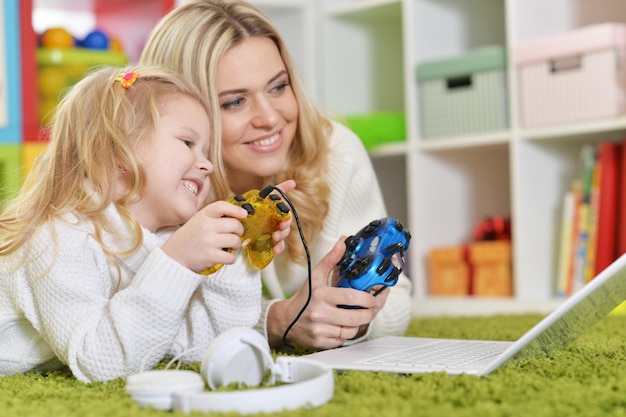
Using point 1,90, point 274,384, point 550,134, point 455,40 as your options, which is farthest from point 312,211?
point 455,40

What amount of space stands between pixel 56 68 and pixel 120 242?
1.38 meters

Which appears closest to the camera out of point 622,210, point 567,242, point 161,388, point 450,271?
point 161,388

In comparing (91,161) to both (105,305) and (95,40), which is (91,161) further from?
(95,40)

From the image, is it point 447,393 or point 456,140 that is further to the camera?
point 456,140

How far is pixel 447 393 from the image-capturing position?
78 centimetres

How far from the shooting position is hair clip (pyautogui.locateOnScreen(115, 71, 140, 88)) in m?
1.19

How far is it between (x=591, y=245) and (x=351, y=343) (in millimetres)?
1113

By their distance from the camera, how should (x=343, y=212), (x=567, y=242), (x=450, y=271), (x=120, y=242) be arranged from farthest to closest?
1. (x=450, y=271)
2. (x=567, y=242)
3. (x=343, y=212)
4. (x=120, y=242)

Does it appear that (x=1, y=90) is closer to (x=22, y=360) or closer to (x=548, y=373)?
(x=22, y=360)

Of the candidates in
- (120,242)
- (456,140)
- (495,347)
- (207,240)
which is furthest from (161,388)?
(456,140)

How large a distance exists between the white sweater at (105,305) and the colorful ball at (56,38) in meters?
1.38

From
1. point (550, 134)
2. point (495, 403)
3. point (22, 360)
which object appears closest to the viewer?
point (495, 403)

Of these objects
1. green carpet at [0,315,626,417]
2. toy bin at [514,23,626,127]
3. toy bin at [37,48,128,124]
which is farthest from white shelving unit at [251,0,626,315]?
green carpet at [0,315,626,417]

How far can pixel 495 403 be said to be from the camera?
75 centimetres
